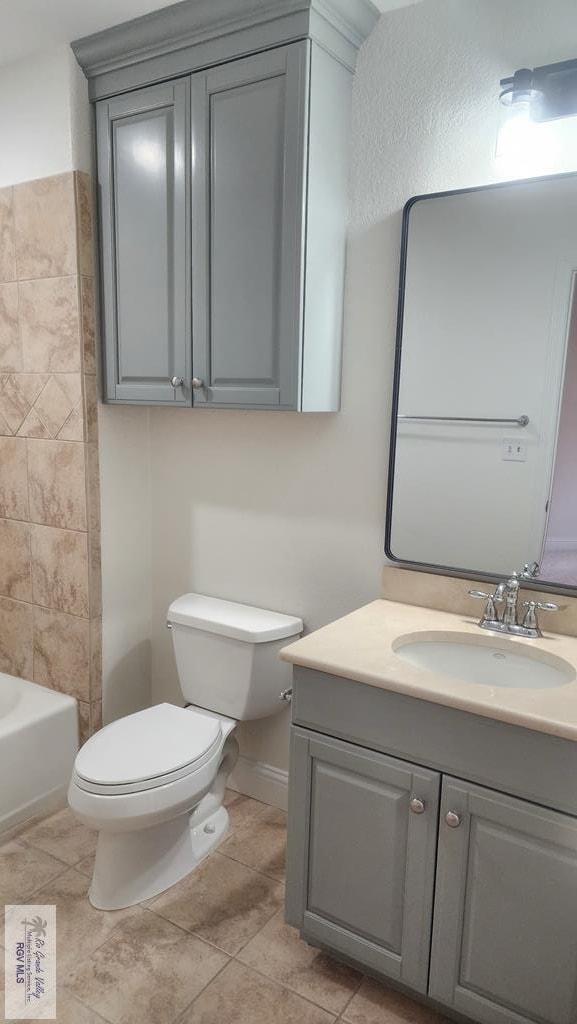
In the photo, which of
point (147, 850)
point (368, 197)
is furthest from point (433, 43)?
point (147, 850)

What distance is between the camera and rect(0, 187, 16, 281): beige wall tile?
2.25 meters

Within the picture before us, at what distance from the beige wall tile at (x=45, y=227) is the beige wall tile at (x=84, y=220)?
0.05ft

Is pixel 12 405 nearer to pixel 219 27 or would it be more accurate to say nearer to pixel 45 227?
pixel 45 227

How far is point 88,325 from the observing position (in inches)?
86.0

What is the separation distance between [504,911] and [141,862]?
1021 millimetres

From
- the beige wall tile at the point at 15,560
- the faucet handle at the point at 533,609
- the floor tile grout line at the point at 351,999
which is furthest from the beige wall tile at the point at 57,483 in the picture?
the floor tile grout line at the point at 351,999

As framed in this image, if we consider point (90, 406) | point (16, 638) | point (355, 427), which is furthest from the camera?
point (16, 638)

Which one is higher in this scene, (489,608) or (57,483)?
(57,483)

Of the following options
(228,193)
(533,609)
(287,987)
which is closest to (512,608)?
(533,609)

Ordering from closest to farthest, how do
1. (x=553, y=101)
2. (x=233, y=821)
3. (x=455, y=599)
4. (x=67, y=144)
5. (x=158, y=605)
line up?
(x=553, y=101) < (x=455, y=599) < (x=67, y=144) < (x=233, y=821) < (x=158, y=605)

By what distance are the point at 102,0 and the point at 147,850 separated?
2.31 meters

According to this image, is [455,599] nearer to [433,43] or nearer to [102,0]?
[433,43]

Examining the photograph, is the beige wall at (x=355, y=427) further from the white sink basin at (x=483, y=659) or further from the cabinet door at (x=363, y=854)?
the cabinet door at (x=363, y=854)

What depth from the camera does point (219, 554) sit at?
2354mm
